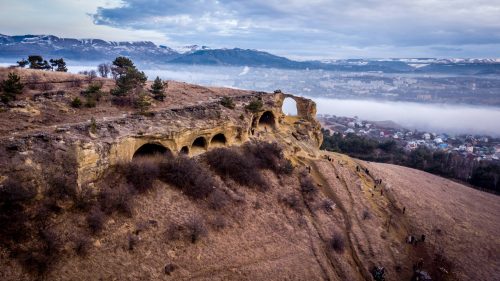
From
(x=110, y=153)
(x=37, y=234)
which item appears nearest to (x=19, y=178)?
(x=37, y=234)

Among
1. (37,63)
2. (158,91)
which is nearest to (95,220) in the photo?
(158,91)

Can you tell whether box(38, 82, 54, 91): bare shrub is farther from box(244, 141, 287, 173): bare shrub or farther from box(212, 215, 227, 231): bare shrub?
box(212, 215, 227, 231): bare shrub

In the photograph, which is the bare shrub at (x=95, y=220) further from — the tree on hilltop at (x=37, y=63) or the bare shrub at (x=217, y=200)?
the tree on hilltop at (x=37, y=63)

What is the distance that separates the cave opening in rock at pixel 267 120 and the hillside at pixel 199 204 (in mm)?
263

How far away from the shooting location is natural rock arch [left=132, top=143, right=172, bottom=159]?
88.4ft

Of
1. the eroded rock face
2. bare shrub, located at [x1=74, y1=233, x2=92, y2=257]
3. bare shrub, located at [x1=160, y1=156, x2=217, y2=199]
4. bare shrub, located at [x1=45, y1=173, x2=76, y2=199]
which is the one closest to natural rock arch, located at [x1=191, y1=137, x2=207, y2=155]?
the eroded rock face

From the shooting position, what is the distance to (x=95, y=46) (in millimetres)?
185500

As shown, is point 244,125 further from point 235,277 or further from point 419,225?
point 419,225

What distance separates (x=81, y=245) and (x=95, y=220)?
1716 mm

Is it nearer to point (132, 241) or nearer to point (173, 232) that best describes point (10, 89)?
point (132, 241)

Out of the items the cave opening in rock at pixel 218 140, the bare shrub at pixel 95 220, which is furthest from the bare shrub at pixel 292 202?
the bare shrub at pixel 95 220

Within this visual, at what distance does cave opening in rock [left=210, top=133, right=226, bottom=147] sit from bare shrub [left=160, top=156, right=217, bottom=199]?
6.27 m

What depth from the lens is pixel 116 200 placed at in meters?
20.9

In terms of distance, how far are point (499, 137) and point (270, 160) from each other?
501ft
